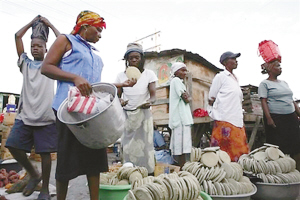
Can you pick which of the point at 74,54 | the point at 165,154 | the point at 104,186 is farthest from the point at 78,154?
the point at 165,154

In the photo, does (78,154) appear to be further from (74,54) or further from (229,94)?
(229,94)

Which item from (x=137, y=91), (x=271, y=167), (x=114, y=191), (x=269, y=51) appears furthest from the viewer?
(x=269, y=51)

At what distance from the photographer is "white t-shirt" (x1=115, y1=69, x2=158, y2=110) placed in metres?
3.12

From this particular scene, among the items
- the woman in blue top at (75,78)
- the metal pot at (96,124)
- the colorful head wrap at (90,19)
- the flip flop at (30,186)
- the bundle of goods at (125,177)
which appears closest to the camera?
the metal pot at (96,124)

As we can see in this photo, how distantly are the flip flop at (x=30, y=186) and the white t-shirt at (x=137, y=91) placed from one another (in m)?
1.31

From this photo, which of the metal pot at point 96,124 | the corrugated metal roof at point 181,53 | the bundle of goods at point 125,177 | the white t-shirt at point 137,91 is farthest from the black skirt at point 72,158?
the corrugated metal roof at point 181,53

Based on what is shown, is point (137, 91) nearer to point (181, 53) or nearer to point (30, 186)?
point (30, 186)

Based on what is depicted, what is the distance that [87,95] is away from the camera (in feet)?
4.76

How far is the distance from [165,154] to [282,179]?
8.24ft

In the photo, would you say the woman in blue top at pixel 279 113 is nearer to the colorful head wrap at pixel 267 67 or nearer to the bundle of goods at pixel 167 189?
the colorful head wrap at pixel 267 67

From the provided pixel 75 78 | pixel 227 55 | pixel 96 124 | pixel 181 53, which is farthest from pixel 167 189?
pixel 181 53

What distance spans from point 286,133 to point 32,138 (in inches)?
123

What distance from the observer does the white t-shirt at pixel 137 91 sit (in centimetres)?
312

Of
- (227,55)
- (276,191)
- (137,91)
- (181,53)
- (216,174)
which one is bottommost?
(276,191)
